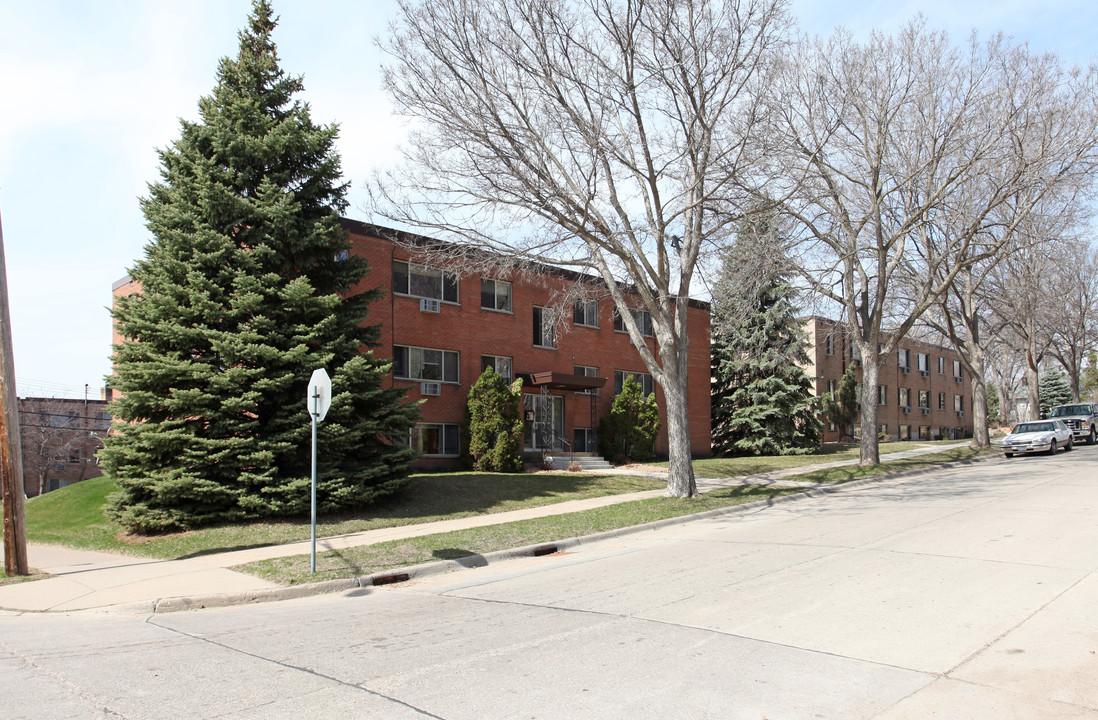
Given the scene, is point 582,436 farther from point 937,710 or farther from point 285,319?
point 937,710

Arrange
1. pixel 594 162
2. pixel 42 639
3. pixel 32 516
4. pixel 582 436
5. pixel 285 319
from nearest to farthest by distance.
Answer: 1. pixel 42 639
2. pixel 285 319
3. pixel 594 162
4. pixel 32 516
5. pixel 582 436

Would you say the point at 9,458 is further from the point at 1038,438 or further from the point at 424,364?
the point at 1038,438

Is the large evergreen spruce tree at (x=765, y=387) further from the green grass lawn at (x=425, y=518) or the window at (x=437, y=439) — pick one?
the window at (x=437, y=439)

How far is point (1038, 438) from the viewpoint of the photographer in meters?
28.7

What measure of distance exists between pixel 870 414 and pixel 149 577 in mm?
21134

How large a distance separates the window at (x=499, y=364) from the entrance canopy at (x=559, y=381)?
452 millimetres

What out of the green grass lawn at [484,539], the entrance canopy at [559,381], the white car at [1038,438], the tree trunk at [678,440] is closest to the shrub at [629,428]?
the entrance canopy at [559,381]

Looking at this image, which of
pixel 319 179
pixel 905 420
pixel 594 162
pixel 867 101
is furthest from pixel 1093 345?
pixel 319 179

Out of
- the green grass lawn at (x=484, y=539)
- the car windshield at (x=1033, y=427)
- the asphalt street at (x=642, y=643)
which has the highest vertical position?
the car windshield at (x=1033, y=427)

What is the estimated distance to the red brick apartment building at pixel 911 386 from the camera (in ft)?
143

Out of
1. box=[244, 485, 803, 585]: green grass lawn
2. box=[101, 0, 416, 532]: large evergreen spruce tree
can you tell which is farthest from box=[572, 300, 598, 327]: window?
box=[101, 0, 416, 532]: large evergreen spruce tree

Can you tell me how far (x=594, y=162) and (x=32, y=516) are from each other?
51.9 ft

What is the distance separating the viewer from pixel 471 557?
11086mm

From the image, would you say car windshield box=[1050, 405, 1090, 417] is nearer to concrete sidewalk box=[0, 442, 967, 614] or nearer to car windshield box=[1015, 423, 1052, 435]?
car windshield box=[1015, 423, 1052, 435]
